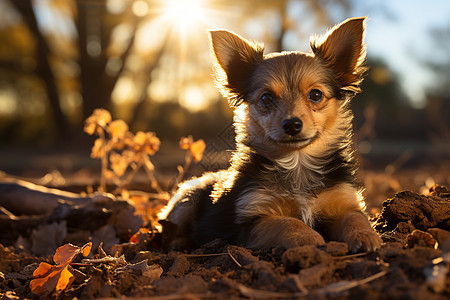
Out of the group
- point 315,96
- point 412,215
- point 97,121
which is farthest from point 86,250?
point 97,121

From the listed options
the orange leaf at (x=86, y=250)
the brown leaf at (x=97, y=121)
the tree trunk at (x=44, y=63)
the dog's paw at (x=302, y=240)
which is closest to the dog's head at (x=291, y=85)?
the dog's paw at (x=302, y=240)

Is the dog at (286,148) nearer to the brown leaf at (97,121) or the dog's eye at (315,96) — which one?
the dog's eye at (315,96)

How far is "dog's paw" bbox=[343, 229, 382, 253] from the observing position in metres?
2.71

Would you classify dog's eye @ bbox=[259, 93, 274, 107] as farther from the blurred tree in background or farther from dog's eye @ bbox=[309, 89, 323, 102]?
the blurred tree in background

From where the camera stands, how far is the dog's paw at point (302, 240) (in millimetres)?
2807

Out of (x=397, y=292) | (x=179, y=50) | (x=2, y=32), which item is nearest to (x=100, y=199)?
(x=397, y=292)

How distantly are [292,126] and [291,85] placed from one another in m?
0.53

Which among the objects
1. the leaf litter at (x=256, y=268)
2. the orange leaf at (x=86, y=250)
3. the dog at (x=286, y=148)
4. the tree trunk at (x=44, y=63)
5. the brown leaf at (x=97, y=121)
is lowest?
the leaf litter at (x=256, y=268)

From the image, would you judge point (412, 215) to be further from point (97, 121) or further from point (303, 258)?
point (97, 121)

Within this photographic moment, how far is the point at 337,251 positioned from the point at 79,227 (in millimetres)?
3230

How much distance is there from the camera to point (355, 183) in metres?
3.76

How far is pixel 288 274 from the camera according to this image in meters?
2.47

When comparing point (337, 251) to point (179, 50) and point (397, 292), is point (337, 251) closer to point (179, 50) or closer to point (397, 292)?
point (397, 292)

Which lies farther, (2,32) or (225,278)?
(2,32)
